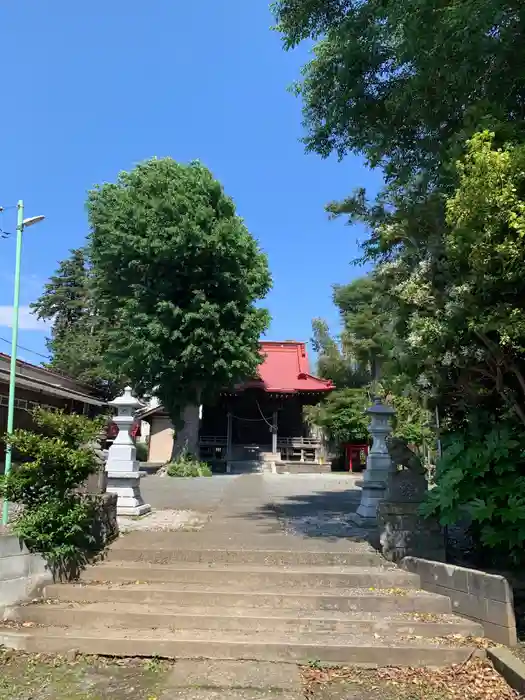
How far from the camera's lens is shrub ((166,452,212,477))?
65.5ft

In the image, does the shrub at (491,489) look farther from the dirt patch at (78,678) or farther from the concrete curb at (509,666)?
the dirt patch at (78,678)

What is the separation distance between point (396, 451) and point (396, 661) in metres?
2.61

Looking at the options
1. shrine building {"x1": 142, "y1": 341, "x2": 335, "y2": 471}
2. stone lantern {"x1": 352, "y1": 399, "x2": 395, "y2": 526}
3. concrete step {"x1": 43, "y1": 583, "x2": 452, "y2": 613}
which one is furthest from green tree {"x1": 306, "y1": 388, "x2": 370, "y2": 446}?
concrete step {"x1": 43, "y1": 583, "x2": 452, "y2": 613}

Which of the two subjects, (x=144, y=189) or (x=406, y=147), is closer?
(x=406, y=147)

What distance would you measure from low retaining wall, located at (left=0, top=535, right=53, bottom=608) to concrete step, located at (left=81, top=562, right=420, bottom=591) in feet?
1.87

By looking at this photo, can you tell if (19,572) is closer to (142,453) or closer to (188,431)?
(188,431)

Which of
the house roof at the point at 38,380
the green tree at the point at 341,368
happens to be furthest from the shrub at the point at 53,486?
the green tree at the point at 341,368

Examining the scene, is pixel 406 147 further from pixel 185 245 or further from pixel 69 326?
pixel 69 326

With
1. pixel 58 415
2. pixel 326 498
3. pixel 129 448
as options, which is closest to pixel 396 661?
pixel 58 415

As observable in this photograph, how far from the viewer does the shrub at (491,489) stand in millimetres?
5277

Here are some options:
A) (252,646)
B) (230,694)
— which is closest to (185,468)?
(252,646)

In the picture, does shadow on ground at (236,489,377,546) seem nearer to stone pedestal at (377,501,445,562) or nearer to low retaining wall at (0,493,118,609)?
stone pedestal at (377,501,445,562)

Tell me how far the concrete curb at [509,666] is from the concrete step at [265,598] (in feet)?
2.58

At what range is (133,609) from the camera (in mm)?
5531
